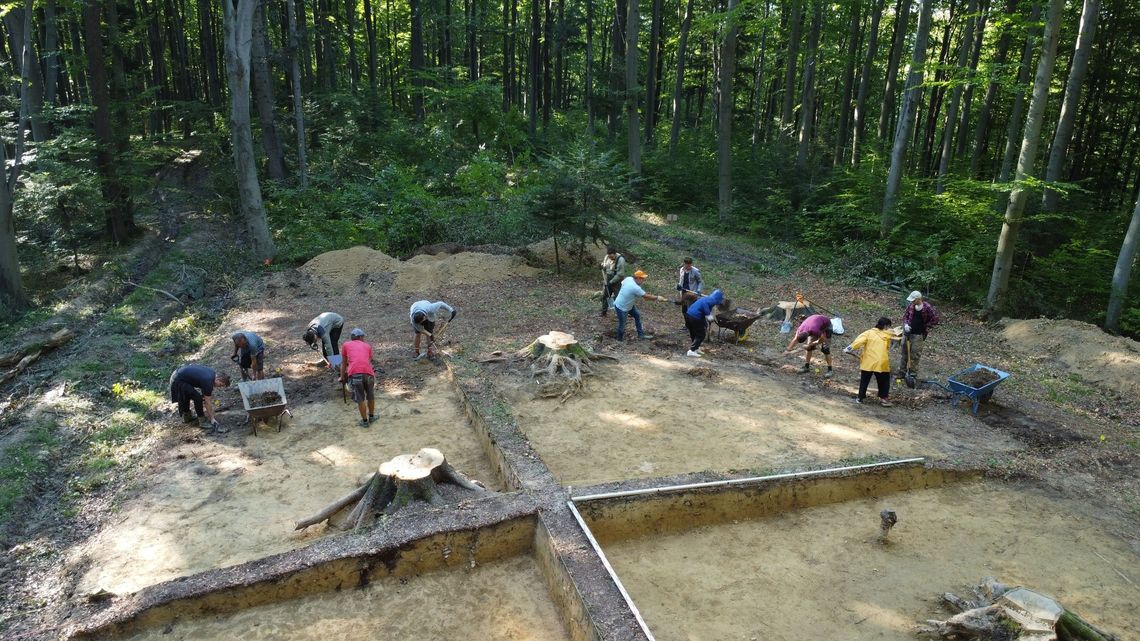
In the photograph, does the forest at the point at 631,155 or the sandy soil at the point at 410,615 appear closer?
the sandy soil at the point at 410,615

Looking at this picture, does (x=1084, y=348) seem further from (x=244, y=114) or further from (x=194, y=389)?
(x=244, y=114)

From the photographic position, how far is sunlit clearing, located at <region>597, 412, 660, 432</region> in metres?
8.25

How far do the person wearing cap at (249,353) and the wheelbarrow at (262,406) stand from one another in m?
0.75

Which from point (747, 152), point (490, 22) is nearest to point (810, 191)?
point (747, 152)

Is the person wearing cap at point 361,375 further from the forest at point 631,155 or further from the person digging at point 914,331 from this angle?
the person digging at point 914,331

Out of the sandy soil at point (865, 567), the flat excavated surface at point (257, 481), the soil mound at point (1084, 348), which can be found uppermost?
the soil mound at point (1084, 348)

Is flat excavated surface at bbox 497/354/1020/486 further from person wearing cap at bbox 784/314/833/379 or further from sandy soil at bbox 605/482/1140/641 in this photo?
sandy soil at bbox 605/482/1140/641

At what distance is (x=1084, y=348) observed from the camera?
36.4 feet

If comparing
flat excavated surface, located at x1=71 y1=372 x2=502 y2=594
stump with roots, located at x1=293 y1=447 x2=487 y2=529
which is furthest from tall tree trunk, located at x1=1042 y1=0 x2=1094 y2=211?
stump with roots, located at x1=293 y1=447 x2=487 y2=529

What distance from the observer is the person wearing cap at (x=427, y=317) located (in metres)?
10.2

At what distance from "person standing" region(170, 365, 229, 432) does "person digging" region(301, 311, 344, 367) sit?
1555mm

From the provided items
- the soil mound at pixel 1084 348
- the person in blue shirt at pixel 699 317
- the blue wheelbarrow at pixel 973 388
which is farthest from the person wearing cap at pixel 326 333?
the soil mound at pixel 1084 348

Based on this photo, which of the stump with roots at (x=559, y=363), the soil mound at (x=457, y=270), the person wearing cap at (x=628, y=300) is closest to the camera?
the stump with roots at (x=559, y=363)

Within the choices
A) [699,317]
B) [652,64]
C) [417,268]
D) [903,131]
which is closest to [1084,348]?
[699,317]
